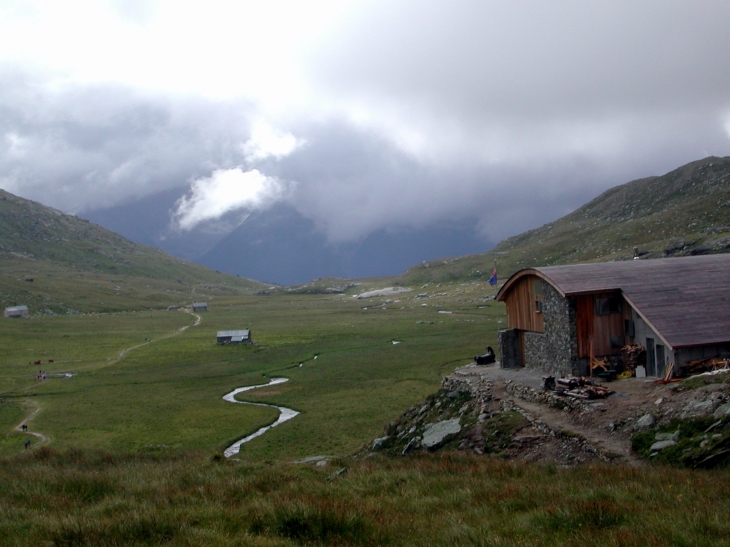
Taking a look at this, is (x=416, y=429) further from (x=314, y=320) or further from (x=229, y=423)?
(x=314, y=320)

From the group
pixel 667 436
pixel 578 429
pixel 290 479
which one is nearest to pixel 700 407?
pixel 667 436

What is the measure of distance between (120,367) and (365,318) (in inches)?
2230

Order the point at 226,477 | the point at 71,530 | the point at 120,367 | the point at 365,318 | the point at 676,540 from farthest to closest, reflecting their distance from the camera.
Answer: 1. the point at 365,318
2. the point at 120,367
3. the point at 226,477
4. the point at 71,530
5. the point at 676,540

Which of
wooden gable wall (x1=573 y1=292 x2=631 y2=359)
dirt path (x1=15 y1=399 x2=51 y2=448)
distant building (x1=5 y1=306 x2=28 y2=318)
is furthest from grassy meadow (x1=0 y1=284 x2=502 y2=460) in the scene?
wooden gable wall (x1=573 y1=292 x2=631 y2=359)

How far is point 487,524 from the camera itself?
1010cm

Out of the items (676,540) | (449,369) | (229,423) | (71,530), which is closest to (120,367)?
(229,423)

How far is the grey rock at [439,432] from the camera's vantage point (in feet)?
81.6

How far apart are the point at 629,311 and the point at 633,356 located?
2.33 m

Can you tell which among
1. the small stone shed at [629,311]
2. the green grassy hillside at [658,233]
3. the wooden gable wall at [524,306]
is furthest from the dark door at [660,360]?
the green grassy hillside at [658,233]

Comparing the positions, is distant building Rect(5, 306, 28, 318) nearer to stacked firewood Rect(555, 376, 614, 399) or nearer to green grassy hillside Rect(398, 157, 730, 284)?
green grassy hillside Rect(398, 157, 730, 284)

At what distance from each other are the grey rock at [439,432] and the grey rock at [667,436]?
29.5 feet

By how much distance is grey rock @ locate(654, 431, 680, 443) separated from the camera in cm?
1729

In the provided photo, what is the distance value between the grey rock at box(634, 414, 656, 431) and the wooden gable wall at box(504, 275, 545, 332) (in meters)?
11.7

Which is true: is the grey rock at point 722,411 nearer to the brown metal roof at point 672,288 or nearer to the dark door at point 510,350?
the brown metal roof at point 672,288
